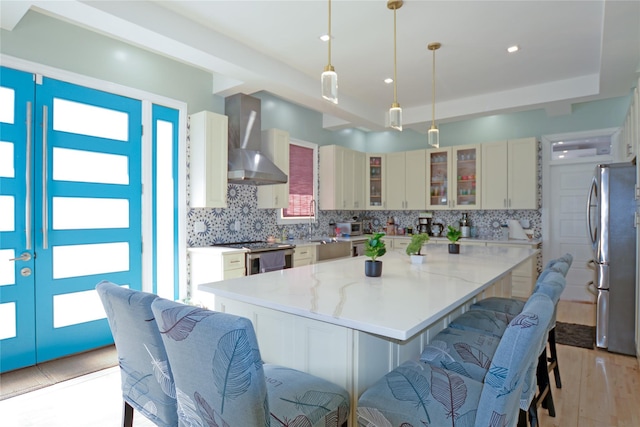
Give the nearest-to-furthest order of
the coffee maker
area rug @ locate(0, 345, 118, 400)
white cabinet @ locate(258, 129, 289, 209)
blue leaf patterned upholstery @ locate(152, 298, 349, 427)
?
blue leaf patterned upholstery @ locate(152, 298, 349, 427) → area rug @ locate(0, 345, 118, 400) → white cabinet @ locate(258, 129, 289, 209) → the coffee maker

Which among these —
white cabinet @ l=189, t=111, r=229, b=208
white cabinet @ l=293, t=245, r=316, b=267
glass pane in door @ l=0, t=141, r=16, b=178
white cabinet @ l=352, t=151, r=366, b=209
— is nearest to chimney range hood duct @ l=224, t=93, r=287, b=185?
white cabinet @ l=189, t=111, r=229, b=208

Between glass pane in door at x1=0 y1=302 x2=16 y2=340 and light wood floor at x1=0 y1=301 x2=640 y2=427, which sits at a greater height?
glass pane in door at x1=0 y1=302 x2=16 y2=340

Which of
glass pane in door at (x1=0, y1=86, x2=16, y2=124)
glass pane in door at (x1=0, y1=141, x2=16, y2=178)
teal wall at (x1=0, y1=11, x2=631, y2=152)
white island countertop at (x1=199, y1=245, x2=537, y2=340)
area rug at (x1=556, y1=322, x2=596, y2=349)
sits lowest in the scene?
area rug at (x1=556, y1=322, x2=596, y2=349)

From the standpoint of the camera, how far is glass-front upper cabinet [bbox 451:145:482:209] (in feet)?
18.3

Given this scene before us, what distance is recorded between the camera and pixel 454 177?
19.0 ft

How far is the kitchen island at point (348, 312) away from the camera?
1.31 metres

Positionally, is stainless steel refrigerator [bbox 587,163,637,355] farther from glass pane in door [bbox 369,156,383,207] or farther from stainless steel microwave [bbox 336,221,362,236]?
glass pane in door [bbox 369,156,383,207]

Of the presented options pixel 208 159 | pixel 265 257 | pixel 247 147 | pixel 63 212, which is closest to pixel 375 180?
pixel 247 147

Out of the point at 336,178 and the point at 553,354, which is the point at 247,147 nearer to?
the point at 336,178

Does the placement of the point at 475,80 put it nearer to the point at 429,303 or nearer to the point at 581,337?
the point at 581,337

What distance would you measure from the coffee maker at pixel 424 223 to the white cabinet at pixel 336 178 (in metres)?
1.20

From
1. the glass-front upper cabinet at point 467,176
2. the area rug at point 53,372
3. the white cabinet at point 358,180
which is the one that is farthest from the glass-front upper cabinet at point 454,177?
the area rug at point 53,372

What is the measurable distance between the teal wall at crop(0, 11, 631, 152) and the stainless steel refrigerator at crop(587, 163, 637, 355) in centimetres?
226

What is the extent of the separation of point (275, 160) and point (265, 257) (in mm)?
1406
